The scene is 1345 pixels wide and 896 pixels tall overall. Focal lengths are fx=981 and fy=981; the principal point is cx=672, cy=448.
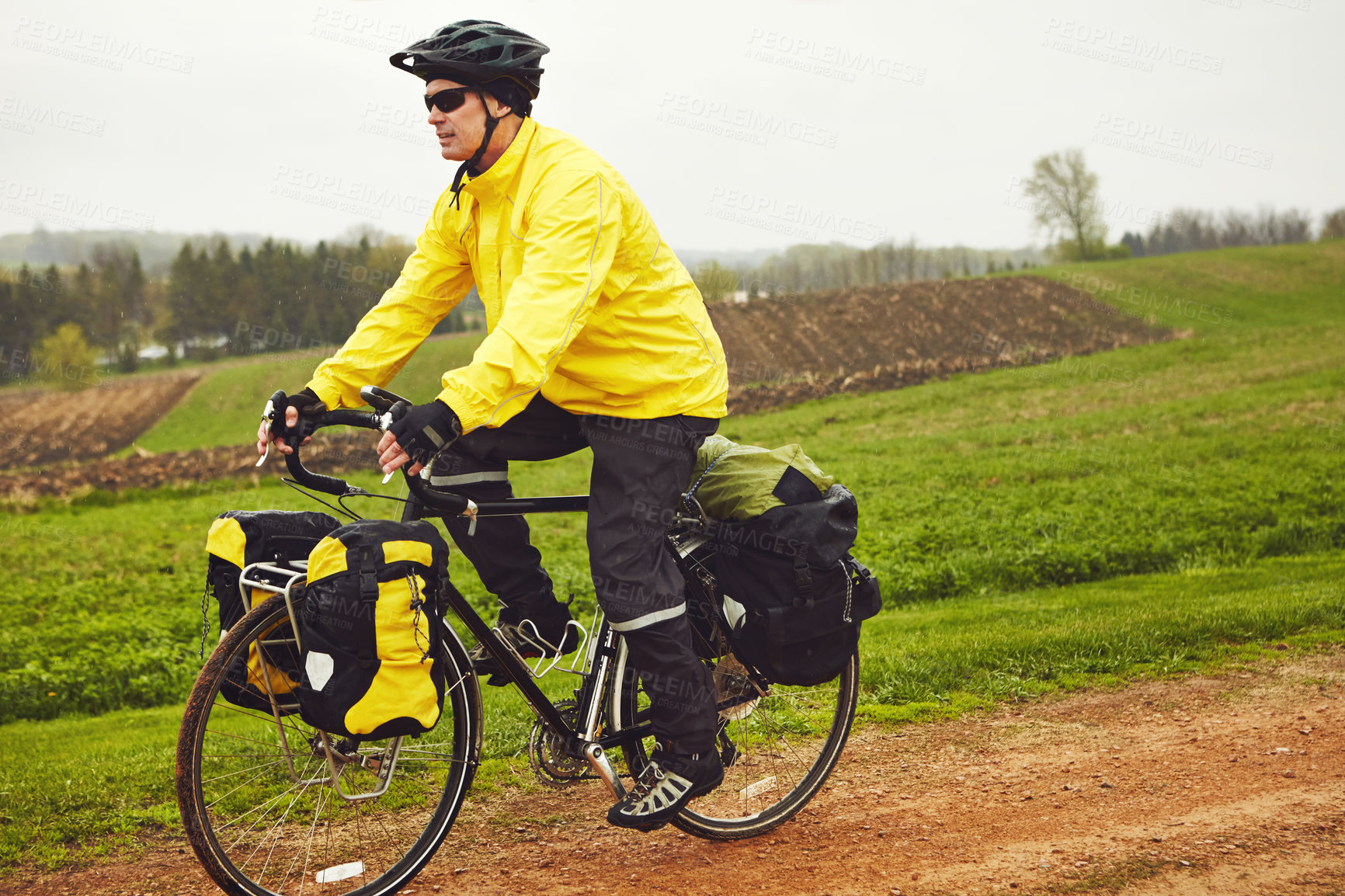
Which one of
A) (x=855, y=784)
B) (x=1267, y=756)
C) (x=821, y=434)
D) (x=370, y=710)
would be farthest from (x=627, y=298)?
(x=821, y=434)

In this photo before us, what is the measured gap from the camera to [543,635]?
3523 mm

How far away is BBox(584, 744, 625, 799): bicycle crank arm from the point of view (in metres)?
3.41

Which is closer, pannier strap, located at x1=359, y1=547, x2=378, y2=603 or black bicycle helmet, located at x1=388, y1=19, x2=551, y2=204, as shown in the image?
pannier strap, located at x1=359, y1=547, x2=378, y2=603

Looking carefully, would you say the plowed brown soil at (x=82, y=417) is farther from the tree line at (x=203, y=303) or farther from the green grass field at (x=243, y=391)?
the tree line at (x=203, y=303)

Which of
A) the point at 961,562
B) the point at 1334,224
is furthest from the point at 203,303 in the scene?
the point at 1334,224

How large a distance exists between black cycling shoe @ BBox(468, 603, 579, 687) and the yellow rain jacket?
0.78 meters

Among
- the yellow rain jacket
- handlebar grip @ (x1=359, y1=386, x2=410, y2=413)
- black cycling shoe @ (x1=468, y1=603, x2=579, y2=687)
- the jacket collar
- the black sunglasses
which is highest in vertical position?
the black sunglasses

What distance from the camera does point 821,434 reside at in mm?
→ 17766

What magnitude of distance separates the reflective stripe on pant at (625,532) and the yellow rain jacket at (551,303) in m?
0.09

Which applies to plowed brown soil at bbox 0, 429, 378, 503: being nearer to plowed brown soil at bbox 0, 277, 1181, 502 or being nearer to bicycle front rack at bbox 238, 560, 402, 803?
plowed brown soil at bbox 0, 277, 1181, 502

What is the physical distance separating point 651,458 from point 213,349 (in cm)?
4546

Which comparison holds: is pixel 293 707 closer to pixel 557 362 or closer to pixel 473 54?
pixel 557 362

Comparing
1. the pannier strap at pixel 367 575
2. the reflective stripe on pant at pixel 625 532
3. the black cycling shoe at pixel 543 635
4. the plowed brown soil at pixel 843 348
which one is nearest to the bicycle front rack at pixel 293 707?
the pannier strap at pixel 367 575

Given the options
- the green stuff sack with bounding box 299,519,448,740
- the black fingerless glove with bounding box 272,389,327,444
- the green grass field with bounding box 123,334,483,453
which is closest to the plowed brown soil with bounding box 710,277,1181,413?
the green grass field with bounding box 123,334,483,453
